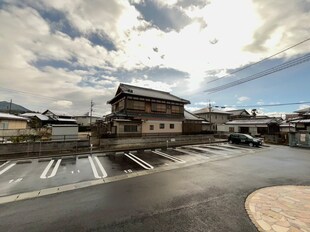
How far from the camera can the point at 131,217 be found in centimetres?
526

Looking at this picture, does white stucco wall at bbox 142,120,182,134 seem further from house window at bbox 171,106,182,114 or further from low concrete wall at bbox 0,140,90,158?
low concrete wall at bbox 0,140,90,158

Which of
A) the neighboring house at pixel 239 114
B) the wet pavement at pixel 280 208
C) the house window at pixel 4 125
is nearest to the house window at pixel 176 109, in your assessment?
the wet pavement at pixel 280 208

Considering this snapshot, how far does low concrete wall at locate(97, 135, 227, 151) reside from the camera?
19961mm

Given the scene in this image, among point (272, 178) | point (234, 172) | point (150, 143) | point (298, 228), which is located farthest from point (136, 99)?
point (298, 228)

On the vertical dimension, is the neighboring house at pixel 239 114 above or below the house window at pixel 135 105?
above

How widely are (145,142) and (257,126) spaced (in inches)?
1158

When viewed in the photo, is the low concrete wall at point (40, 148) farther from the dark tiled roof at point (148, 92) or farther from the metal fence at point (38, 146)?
the dark tiled roof at point (148, 92)

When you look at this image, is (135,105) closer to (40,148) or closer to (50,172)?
(40,148)

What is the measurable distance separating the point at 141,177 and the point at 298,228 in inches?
274

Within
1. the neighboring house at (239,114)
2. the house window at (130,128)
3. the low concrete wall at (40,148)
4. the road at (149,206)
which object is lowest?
the road at (149,206)

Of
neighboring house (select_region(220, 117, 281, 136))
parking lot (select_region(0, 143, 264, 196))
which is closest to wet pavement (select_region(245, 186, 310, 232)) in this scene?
parking lot (select_region(0, 143, 264, 196))

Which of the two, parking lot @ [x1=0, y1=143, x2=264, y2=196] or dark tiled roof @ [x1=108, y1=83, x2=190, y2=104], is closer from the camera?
parking lot @ [x1=0, y1=143, x2=264, y2=196]

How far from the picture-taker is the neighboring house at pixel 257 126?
118 feet

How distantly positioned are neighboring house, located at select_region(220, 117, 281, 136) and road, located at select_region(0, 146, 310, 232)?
103 ft
